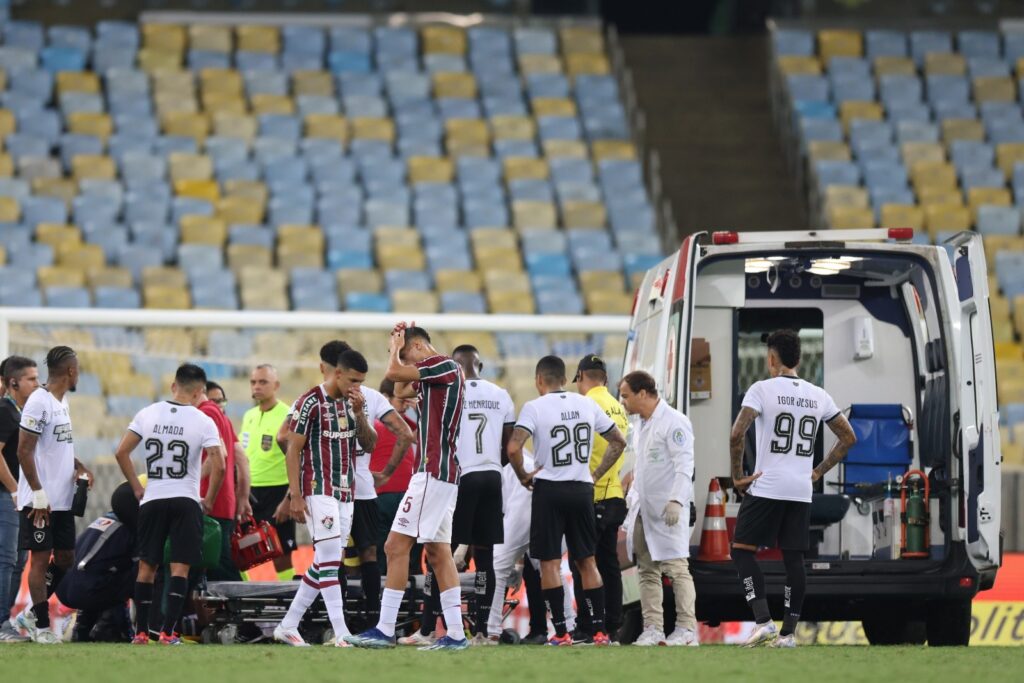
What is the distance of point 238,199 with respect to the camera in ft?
68.2

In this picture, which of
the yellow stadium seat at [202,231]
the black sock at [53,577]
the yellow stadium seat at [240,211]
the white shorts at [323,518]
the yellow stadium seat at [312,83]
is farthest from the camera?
the yellow stadium seat at [312,83]

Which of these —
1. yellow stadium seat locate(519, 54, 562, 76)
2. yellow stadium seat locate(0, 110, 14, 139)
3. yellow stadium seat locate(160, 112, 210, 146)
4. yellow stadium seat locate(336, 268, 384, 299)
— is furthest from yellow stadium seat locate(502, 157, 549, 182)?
yellow stadium seat locate(0, 110, 14, 139)

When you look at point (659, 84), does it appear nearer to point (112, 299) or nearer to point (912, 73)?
point (912, 73)

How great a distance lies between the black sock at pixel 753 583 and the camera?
385 inches

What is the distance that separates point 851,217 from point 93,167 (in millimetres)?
9403

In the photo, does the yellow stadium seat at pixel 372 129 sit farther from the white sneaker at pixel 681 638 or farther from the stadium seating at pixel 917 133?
the white sneaker at pixel 681 638

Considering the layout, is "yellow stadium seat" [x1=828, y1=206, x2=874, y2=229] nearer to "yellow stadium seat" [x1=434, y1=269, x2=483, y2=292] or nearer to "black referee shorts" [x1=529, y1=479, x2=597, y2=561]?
"yellow stadium seat" [x1=434, y1=269, x2=483, y2=292]

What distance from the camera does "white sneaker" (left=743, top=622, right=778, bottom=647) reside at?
32.3 ft

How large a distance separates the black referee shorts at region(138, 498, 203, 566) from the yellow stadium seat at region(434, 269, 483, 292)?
30.7 feet

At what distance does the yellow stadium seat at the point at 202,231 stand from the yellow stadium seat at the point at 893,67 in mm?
10011

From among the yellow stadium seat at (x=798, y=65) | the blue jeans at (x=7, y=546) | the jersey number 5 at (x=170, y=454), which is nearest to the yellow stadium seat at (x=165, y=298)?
the blue jeans at (x=7, y=546)

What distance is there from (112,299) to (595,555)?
9196mm

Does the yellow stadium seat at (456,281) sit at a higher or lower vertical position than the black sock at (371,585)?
higher

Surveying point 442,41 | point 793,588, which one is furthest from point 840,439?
point 442,41
